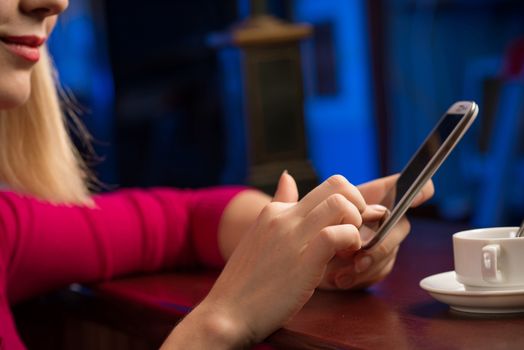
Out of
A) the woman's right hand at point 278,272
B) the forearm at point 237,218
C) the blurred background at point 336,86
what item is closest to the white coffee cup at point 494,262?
the woman's right hand at point 278,272

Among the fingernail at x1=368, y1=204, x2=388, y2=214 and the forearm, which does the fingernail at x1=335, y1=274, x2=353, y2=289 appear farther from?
the forearm

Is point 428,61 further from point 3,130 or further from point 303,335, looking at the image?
point 303,335

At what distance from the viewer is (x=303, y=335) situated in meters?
0.85

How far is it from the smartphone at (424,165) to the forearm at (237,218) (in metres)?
0.28

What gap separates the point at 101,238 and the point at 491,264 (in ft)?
2.09

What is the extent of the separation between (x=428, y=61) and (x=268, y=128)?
1644 millimetres

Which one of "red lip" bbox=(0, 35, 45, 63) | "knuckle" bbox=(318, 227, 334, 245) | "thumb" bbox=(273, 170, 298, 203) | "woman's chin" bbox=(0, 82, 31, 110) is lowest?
"thumb" bbox=(273, 170, 298, 203)

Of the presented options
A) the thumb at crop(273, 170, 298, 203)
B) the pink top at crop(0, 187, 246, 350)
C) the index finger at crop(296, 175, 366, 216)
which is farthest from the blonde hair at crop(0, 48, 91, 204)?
the index finger at crop(296, 175, 366, 216)

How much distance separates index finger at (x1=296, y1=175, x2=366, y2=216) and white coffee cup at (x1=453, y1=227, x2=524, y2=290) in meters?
0.12

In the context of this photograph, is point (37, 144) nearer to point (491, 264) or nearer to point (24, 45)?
point (24, 45)

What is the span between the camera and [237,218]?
1.31m

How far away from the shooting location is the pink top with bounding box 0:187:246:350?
49.7 inches

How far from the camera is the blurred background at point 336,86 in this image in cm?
342

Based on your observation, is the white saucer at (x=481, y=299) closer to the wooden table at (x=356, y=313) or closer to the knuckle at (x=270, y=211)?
the wooden table at (x=356, y=313)
